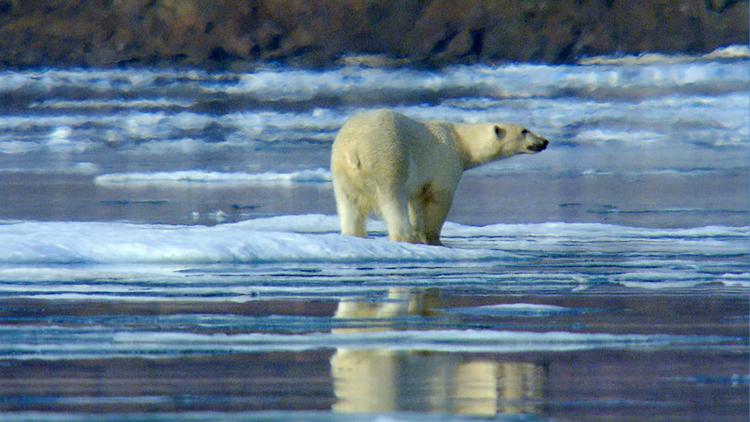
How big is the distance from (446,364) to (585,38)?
27947 mm

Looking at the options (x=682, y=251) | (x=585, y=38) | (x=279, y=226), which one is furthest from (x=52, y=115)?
(x=682, y=251)

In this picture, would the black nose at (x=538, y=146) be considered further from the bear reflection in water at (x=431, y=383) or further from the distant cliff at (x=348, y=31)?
the distant cliff at (x=348, y=31)

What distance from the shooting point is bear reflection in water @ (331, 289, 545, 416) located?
4.24 m

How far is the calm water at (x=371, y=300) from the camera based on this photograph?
4.44 meters

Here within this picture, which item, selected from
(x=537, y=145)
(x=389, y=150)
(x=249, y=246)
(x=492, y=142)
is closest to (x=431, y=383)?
(x=249, y=246)

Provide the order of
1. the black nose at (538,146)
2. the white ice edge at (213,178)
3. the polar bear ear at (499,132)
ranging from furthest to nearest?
the white ice edge at (213,178) < the black nose at (538,146) < the polar bear ear at (499,132)

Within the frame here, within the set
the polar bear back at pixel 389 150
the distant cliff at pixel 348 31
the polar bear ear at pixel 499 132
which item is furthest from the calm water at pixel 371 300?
the distant cliff at pixel 348 31

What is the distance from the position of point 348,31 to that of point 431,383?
94.1ft

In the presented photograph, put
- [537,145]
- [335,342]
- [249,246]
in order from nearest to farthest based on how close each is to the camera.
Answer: [335,342], [249,246], [537,145]

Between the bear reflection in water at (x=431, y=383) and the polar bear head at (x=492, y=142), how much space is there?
231 inches

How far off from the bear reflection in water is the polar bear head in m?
5.86

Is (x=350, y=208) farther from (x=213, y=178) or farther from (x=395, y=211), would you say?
(x=213, y=178)

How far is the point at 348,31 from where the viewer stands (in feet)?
108

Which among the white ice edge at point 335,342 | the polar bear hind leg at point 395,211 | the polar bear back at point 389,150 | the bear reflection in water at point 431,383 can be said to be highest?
the polar bear back at point 389,150
